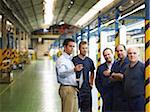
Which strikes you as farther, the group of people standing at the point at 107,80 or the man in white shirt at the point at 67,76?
the man in white shirt at the point at 67,76

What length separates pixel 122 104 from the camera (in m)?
4.77

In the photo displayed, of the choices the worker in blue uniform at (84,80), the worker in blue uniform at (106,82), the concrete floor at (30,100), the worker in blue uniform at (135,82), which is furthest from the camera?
the concrete floor at (30,100)

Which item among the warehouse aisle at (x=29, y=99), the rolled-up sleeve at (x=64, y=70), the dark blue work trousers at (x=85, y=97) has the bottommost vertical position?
the warehouse aisle at (x=29, y=99)

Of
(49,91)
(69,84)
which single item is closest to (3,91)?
(49,91)

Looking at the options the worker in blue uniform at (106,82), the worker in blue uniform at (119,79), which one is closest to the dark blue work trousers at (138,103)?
the worker in blue uniform at (119,79)

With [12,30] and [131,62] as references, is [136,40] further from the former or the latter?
[12,30]

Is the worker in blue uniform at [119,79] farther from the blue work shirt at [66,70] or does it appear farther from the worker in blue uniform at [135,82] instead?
the blue work shirt at [66,70]

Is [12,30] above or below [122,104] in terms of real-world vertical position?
above

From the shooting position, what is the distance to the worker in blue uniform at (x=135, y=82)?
417 centimetres

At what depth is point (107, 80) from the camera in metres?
5.08

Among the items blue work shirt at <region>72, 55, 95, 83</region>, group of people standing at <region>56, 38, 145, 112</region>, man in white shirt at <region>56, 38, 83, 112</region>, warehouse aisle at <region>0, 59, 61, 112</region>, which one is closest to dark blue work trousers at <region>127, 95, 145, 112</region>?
group of people standing at <region>56, 38, 145, 112</region>

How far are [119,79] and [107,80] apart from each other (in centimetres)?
38

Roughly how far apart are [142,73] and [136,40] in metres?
9.27

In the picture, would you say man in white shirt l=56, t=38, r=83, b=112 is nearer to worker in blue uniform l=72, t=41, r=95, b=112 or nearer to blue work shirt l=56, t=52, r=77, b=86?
blue work shirt l=56, t=52, r=77, b=86
